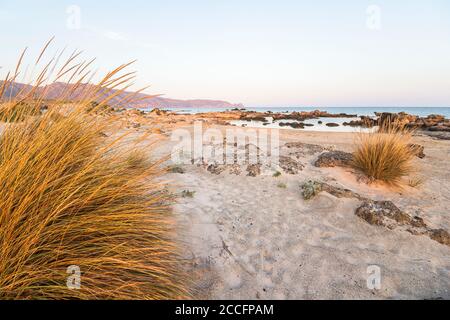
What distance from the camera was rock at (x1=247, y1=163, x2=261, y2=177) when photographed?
19.1 ft

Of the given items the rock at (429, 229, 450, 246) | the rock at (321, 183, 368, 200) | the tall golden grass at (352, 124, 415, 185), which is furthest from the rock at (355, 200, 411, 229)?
the tall golden grass at (352, 124, 415, 185)

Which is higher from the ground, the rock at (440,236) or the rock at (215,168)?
the rock at (215,168)

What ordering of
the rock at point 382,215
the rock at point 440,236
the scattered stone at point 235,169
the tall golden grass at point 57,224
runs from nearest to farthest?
1. the tall golden grass at point 57,224
2. the rock at point 440,236
3. the rock at point 382,215
4. the scattered stone at point 235,169

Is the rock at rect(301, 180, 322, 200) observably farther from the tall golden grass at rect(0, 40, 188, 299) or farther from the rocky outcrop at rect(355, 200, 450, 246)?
the tall golden grass at rect(0, 40, 188, 299)

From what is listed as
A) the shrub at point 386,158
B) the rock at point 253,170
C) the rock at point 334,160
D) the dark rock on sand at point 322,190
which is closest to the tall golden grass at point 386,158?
the shrub at point 386,158

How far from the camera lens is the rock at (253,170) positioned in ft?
19.1

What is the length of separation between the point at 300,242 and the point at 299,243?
32mm

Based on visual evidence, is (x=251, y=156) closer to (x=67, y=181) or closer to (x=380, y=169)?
(x=380, y=169)

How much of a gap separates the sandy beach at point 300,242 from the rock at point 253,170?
0.10 m

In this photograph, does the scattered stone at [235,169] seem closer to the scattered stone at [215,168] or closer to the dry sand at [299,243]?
the scattered stone at [215,168]

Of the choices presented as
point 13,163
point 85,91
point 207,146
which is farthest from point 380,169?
point 13,163

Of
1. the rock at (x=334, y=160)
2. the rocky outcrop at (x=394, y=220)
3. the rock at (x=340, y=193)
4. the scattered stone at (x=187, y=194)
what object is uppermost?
the rock at (x=334, y=160)

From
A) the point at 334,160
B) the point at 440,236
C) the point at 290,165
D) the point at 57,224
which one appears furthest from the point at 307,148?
the point at 57,224
